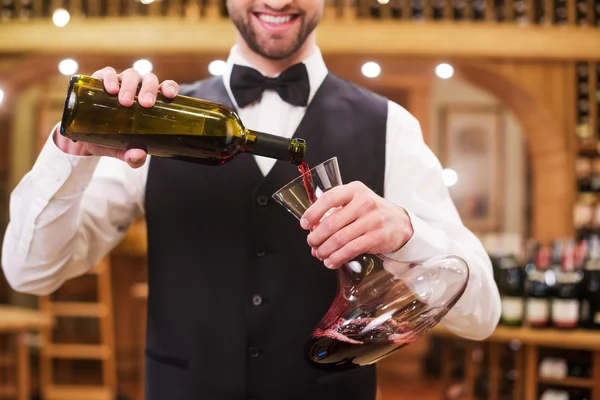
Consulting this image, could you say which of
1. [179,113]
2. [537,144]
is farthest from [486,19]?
[179,113]

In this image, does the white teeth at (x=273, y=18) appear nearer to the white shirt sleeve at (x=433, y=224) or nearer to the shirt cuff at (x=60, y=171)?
the white shirt sleeve at (x=433, y=224)

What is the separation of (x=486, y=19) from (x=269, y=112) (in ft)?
15.1

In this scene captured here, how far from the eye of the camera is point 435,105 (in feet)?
28.3

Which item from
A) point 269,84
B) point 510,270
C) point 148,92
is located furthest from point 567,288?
point 148,92

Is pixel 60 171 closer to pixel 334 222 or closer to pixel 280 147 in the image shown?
pixel 280 147

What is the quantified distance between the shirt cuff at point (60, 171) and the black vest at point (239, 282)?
0.71 feet

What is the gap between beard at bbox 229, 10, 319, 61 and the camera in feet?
4.46

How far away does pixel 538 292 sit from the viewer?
3812 millimetres

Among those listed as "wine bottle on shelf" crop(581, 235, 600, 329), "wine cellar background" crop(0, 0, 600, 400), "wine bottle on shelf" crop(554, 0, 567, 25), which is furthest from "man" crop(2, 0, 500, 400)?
"wine bottle on shelf" crop(554, 0, 567, 25)

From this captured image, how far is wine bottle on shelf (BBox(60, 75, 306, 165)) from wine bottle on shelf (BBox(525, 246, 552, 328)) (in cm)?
280

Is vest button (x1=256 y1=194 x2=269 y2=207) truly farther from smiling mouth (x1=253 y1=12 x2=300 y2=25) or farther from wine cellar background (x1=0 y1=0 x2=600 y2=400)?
wine cellar background (x1=0 y1=0 x2=600 y2=400)

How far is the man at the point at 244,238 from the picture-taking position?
129cm

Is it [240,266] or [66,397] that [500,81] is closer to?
[66,397]

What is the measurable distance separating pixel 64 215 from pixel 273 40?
49 cm
